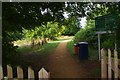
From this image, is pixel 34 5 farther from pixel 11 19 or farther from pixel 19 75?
pixel 19 75

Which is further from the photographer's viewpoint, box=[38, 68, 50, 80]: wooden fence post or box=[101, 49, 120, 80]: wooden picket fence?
box=[101, 49, 120, 80]: wooden picket fence

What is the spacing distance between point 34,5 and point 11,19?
123 centimetres

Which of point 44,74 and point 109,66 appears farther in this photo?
point 109,66

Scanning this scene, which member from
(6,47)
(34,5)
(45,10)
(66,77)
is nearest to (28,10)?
(34,5)

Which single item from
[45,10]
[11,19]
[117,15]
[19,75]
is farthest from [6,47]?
[19,75]

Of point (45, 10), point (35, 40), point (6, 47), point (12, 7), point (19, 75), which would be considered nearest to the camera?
point (19, 75)

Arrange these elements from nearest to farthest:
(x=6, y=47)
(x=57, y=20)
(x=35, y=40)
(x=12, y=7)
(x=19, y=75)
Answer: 1. (x=19, y=75)
2. (x=6, y=47)
3. (x=12, y=7)
4. (x=57, y=20)
5. (x=35, y=40)

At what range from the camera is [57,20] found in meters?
15.1

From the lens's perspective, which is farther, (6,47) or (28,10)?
(28,10)

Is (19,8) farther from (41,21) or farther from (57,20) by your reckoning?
(57,20)

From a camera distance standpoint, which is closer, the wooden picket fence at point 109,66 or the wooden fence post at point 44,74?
the wooden fence post at point 44,74

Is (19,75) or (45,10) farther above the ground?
(45,10)

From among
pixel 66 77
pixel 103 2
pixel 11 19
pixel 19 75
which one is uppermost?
pixel 103 2

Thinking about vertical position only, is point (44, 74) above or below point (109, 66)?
above
